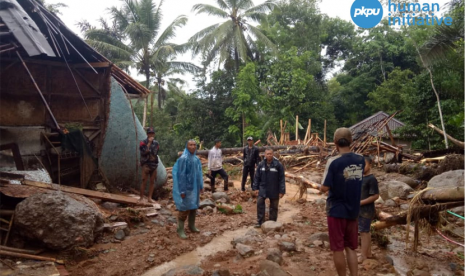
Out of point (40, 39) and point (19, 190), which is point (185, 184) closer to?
point (19, 190)

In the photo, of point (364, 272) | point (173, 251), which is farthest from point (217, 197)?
point (364, 272)

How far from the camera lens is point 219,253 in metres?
5.04

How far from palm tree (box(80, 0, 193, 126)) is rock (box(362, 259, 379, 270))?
723 inches

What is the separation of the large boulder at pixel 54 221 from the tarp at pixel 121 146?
9.76ft

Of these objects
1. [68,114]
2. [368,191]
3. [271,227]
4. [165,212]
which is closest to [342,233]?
[368,191]

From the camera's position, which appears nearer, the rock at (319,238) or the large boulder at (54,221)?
the large boulder at (54,221)

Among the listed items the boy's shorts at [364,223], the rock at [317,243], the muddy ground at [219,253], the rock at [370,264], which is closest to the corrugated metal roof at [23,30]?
the muddy ground at [219,253]

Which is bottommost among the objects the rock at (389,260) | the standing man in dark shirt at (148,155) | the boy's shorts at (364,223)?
the rock at (389,260)

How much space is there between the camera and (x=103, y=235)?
534 cm

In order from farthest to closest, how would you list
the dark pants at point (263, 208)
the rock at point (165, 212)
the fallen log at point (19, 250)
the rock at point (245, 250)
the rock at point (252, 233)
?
the rock at point (165, 212) < the dark pants at point (263, 208) < the rock at point (252, 233) < the rock at point (245, 250) < the fallen log at point (19, 250)

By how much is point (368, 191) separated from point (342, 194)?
0.99 m

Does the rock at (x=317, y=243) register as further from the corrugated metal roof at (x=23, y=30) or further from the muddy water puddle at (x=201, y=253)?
the corrugated metal roof at (x=23, y=30)

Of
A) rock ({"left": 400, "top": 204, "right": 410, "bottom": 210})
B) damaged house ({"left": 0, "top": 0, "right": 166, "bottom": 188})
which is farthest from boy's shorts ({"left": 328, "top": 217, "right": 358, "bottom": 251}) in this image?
damaged house ({"left": 0, "top": 0, "right": 166, "bottom": 188})

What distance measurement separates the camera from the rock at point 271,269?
156 inches
